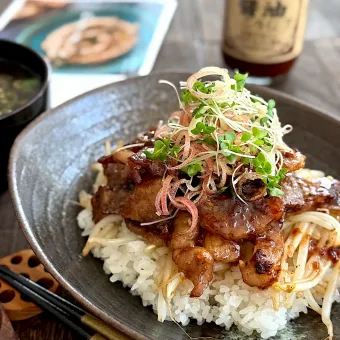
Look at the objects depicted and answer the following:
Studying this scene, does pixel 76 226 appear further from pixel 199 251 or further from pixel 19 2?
pixel 19 2

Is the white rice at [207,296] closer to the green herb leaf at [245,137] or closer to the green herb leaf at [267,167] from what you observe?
the green herb leaf at [267,167]

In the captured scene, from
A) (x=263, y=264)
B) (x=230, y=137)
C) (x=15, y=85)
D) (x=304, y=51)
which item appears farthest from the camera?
(x=304, y=51)

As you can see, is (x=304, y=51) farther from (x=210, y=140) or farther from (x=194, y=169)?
(x=194, y=169)

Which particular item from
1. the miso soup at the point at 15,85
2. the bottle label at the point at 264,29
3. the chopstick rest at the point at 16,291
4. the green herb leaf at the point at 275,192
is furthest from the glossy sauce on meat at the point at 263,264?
the bottle label at the point at 264,29

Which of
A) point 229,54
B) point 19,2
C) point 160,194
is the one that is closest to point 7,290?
point 160,194

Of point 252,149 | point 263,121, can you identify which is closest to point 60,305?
point 252,149

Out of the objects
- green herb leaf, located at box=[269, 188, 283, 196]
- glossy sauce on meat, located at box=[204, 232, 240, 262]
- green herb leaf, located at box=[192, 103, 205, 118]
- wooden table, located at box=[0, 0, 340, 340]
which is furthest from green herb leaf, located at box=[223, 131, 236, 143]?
wooden table, located at box=[0, 0, 340, 340]
